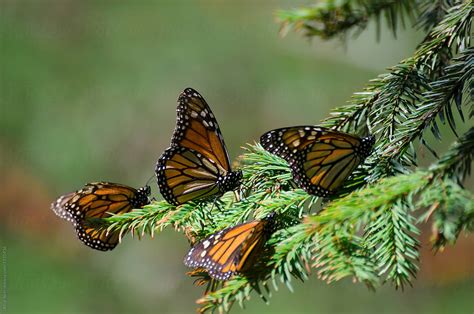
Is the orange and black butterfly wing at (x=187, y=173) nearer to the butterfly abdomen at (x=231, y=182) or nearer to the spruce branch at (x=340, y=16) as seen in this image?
the butterfly abdomen at (x=231, y=182)

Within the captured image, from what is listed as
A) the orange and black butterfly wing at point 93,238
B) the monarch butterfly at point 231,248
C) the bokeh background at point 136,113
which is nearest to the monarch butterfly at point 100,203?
the orange and black butterfly wing at point 93,238

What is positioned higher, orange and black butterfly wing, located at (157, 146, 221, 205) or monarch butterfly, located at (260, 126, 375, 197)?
orange and black butterfly wing, located at (157, 146, 221, 205)

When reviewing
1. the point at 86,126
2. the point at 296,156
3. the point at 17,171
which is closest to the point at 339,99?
the point at 86,126

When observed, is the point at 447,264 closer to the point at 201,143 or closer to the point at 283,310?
the point at 283,310

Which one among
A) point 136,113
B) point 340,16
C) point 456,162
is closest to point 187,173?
point 340,16

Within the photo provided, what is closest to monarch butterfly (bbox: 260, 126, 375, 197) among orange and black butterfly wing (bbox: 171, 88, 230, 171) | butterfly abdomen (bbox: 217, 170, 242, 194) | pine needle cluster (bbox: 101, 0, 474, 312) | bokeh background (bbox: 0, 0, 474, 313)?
pine needle cluster (bbox: 101, 0, 474, 312)

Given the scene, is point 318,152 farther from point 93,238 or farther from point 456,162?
point 93,238

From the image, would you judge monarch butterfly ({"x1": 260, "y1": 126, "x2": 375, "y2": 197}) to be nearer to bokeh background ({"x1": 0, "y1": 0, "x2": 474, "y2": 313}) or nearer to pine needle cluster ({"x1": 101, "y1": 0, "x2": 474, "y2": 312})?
A: pine needle cluster ({"x1": 101, "y1": 0, "x2": 474, "y2": 312})
